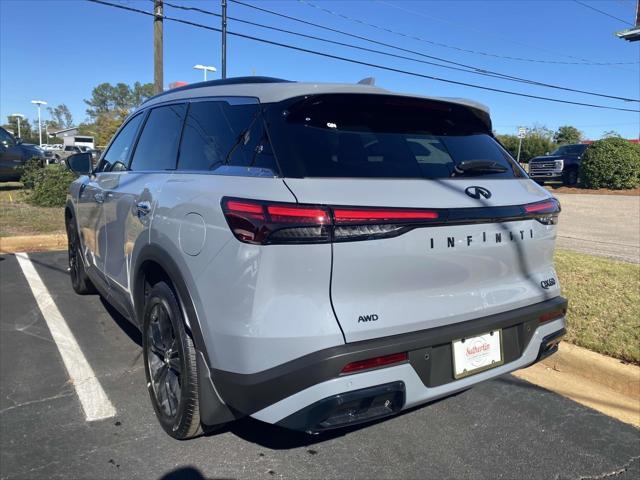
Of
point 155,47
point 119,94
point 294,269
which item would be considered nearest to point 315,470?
point 294,269

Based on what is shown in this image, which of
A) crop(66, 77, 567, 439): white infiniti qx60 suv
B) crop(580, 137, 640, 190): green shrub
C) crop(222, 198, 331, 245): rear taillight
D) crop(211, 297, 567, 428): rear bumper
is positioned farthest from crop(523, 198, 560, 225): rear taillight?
crop(580, 137, 640, 190): green shrub

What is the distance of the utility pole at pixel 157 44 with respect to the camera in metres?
15.5

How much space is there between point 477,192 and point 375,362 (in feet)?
3.18

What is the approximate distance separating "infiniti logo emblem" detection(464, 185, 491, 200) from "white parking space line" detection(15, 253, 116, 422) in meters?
2.43

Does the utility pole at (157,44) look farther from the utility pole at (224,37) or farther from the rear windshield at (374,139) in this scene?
the rear windshield at (374,139)

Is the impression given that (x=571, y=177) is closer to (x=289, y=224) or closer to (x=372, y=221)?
(x=372, y=221)

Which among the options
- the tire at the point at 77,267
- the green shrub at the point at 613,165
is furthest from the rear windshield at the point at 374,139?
the green shrub at the point at 613,165

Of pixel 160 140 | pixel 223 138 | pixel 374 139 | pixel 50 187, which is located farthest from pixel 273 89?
pixel 50 187

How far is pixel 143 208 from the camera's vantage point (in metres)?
3.06

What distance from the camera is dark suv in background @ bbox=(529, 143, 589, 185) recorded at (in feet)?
68.8

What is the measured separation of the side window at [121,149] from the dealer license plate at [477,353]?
2.78 m

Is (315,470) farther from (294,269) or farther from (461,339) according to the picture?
(294,269)

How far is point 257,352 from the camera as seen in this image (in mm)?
2113

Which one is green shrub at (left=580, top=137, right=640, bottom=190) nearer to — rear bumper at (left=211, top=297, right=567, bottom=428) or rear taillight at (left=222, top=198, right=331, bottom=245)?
rear bumper at (left=211, top=297, right=567, bottom=428)
